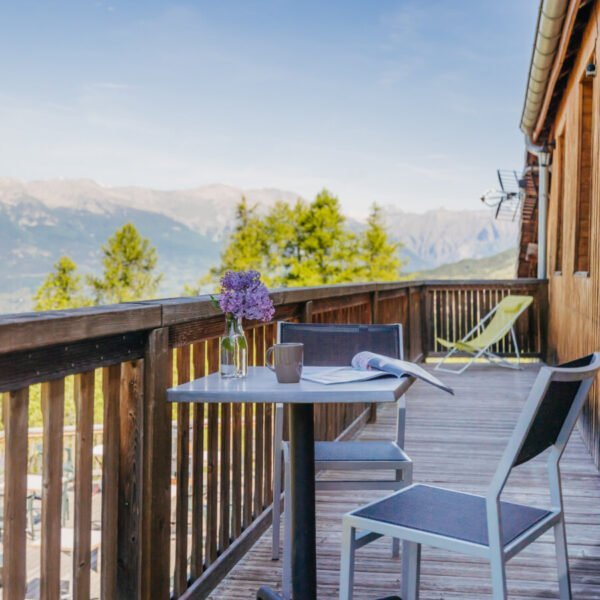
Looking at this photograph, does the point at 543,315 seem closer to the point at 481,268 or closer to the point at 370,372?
the point at 370,372

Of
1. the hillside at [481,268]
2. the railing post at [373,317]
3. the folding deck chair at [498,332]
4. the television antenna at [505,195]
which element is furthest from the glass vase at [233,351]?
the hillside at [481,268]

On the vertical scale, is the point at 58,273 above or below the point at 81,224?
below

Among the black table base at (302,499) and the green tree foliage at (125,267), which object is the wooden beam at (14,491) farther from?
the green tree foliage at (125,267)

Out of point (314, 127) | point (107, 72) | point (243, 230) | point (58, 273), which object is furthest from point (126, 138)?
point (243, 230)

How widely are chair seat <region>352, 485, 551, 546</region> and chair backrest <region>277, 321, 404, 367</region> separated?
950mm

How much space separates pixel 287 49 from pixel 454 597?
58.3 meters

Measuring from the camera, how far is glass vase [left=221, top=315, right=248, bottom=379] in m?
2.16

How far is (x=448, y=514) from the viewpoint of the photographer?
189 centimetres

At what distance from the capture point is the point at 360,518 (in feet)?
6.09

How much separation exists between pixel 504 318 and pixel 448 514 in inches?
259

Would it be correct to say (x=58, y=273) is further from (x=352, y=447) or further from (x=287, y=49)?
(x=352, y=447)

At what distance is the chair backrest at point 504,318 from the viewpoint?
26.1 feet

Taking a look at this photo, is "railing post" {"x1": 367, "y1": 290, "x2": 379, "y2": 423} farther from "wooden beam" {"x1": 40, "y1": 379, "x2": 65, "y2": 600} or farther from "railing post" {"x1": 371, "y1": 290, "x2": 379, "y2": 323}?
"wooden beam" {"x1": 40, "y1": 379, "x2": 65, "y2": 600}

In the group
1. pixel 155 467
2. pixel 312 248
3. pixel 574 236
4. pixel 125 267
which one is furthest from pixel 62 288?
pixel 155 467
